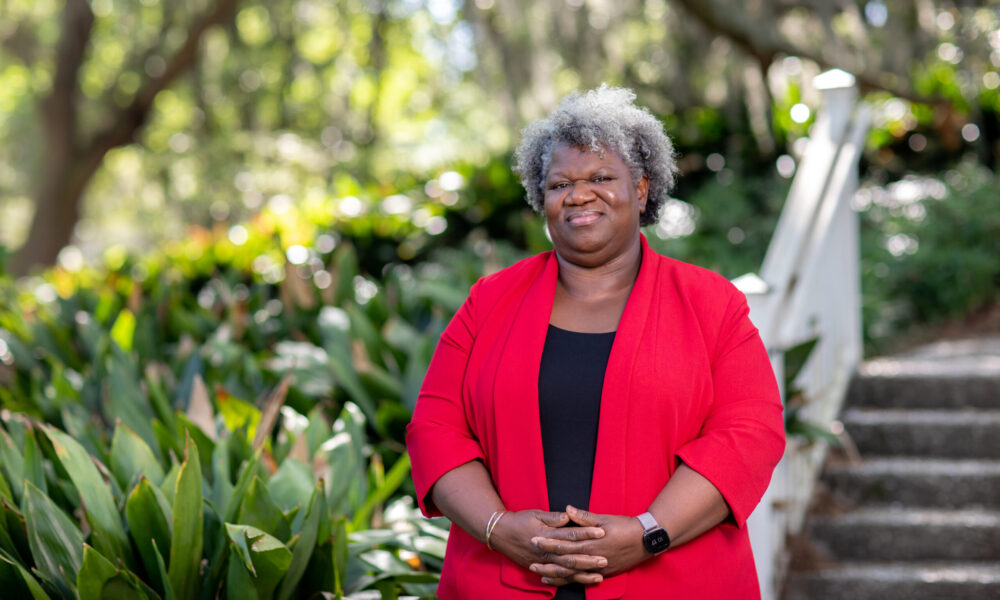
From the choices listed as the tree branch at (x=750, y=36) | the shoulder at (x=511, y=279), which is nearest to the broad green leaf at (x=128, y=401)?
the shoulder at (x=511, y=279)

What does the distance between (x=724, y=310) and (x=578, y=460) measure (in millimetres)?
417

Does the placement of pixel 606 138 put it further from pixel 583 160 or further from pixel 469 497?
pixel 469 497

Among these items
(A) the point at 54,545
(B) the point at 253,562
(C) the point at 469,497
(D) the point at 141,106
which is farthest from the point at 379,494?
(D) the point at 141,106

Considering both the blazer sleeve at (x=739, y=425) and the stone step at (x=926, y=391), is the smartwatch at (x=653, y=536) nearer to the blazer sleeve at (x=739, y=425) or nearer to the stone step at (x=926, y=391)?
the blazer sleeve at (x=739, y=425)

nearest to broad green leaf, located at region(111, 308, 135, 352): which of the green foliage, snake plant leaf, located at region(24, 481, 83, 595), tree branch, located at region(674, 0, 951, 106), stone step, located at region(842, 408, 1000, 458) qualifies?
the green foliage

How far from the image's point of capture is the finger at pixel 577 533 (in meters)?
1.78

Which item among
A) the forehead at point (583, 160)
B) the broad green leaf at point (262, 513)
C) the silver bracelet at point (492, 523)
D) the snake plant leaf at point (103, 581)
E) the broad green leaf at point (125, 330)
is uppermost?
the forehead at point (583, 160)

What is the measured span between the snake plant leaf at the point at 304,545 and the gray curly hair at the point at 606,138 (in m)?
0.89

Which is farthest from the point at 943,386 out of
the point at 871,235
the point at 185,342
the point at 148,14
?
the point at 148,14

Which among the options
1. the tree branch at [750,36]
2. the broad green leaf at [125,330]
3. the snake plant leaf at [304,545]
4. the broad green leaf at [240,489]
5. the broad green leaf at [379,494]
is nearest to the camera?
the snake plant leaf at [304,545]

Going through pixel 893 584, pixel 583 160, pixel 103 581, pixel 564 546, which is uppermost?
pixel 583 160

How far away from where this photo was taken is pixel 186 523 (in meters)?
2.27

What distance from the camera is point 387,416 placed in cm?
345

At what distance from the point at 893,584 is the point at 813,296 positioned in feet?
3.64
